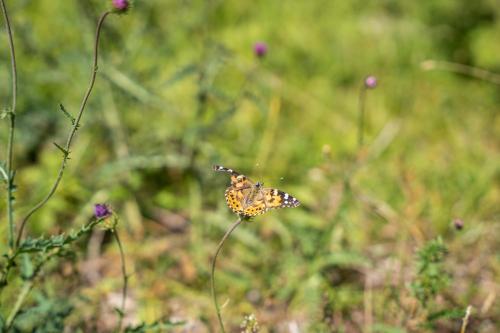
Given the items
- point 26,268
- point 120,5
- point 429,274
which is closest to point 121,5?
point 120,5

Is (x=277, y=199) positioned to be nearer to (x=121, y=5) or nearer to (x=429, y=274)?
(x=429, y=274)

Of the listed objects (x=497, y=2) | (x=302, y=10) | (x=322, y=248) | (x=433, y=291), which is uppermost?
(x=302, y=10)

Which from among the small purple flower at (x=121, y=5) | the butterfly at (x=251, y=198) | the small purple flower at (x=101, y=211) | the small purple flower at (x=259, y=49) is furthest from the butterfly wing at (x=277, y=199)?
the small purple flower at (x=259, y=49)

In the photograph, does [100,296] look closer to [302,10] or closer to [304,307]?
[304,307]

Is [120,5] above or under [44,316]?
above

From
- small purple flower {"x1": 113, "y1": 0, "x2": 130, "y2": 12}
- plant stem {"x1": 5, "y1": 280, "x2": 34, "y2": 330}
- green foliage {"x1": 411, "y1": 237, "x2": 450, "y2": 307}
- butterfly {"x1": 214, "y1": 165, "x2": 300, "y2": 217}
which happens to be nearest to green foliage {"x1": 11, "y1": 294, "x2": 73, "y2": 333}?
plant stem {"x1": 5, "y1": 280, "x2": 34, "y2": 330}

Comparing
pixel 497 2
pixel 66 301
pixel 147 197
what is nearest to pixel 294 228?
pixel 147 197
